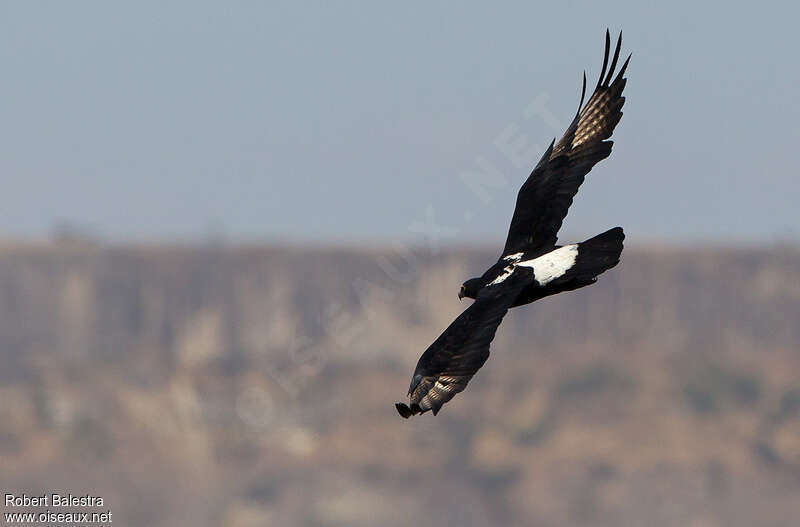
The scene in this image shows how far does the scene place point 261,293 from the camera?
9456 centimetres

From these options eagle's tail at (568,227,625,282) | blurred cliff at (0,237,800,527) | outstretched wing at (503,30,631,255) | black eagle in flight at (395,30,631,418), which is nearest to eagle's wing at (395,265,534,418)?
black eagle in flight at (395,30,631,418)

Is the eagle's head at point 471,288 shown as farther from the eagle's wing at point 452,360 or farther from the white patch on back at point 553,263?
the eagle's wing at point 452,360

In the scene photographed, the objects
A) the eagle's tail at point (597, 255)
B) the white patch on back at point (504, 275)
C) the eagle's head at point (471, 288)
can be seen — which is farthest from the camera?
the eagle's head at point (471, 288)

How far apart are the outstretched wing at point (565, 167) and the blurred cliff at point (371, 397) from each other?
2281 inches

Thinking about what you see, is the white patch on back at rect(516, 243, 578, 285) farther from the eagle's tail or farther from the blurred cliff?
the blurred cliff

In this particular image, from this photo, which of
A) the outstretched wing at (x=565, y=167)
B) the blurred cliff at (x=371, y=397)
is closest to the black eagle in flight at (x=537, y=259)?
the outstretched wing at (x=565, y=167)

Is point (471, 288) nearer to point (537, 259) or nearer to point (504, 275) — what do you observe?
point (504, 275)

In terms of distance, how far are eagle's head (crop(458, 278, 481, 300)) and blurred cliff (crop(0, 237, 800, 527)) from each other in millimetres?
59023

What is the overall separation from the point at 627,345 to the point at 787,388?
1000cm

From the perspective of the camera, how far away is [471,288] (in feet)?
47.5

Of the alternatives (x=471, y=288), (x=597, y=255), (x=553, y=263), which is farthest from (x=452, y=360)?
(x=597, y=255)

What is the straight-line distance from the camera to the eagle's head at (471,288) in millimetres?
→ 14430

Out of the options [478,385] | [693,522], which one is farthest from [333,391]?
[693,522]

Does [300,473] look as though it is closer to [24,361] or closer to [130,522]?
[130,522]
